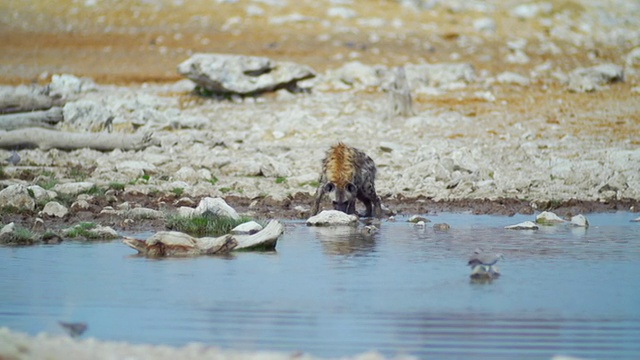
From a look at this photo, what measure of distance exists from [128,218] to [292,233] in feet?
7.66

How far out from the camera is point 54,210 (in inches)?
577

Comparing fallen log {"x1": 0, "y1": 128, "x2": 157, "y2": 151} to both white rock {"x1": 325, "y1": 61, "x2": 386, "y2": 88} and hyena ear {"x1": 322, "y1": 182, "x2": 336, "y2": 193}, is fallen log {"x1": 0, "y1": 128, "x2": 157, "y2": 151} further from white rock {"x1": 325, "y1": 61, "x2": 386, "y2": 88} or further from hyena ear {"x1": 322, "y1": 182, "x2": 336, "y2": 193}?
white rock {"x1": 325, "y1": 61, "x2": 386, "y2": 88}

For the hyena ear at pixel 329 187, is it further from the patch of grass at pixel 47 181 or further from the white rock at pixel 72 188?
the patch of grass at pixel 47 181

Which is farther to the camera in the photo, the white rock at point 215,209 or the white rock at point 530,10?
the white rock at point 530,10

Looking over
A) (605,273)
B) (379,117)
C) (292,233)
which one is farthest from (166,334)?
(379,117)

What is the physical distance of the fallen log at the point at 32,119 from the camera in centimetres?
2138

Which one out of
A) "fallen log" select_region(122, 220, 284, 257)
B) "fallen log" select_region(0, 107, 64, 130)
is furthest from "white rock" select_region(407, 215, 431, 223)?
"fallen log" select_region(0, 107, 64, 130)

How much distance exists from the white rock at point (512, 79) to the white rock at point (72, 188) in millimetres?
16662

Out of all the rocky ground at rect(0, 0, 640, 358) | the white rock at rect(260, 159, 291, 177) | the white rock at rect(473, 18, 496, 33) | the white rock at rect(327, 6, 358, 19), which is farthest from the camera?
the white rock at rect(327, 6, 358, 19)

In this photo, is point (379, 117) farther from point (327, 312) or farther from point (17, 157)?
point (327, 312)

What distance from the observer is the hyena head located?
49.4 feet

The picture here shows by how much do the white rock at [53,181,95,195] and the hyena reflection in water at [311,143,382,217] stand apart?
3557mm

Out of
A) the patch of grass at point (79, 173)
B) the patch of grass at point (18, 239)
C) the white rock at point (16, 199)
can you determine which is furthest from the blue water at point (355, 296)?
the patch of grass at point (79, 173)

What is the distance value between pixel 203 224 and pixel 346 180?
7.49ft
